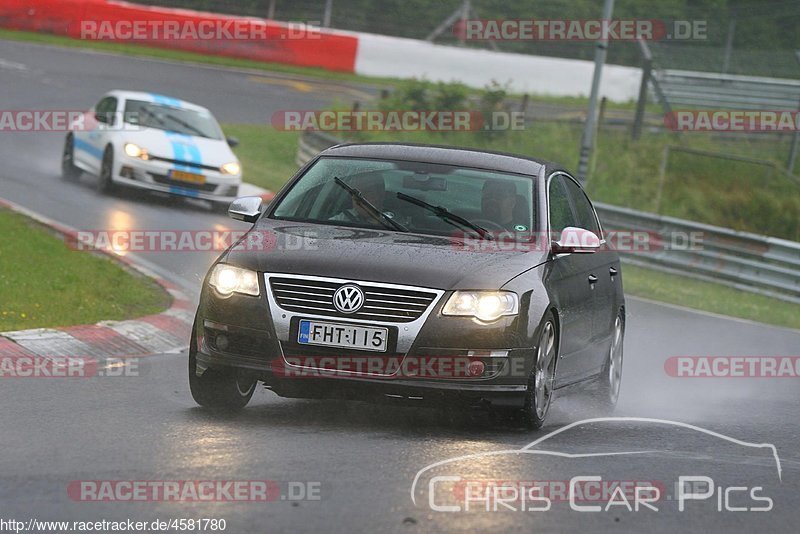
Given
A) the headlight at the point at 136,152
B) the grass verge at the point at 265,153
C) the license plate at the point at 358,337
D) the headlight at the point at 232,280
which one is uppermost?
the headlight at the point at 232,280

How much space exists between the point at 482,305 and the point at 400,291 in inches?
17.0

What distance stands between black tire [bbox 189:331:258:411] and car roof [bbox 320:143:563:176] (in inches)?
65.9

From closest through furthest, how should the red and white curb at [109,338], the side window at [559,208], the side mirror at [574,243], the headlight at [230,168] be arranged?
1. the side mirror at [574,243]
2. the side window at [559,208]
3. the red and white curb at [109,338]
4. the headlight at [230,168]

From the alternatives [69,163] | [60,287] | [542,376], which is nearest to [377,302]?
[542,376]

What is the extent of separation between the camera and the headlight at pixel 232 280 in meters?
7.39

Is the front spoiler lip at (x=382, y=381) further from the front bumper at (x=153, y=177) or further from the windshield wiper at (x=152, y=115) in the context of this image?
the windshield wiper at (x=152, y=115)

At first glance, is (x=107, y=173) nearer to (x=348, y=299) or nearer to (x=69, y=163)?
(x=69, y=163)

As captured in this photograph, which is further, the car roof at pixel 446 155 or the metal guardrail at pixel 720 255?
the metal guardrail at pixel 720 255

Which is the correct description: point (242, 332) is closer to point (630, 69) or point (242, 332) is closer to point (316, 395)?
point (316, 395)

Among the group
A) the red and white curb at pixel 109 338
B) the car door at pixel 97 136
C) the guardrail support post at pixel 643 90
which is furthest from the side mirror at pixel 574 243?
the guardrail support post at pixel 643 90

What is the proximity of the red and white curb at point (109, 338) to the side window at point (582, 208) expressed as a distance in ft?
10.6

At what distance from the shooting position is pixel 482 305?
729 centimetres

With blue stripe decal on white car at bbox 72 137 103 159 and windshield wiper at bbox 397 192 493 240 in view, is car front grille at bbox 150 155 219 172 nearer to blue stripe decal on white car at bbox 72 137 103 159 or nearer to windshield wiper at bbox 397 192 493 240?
blue stripe decal on white car at bbox 72 137 103 159

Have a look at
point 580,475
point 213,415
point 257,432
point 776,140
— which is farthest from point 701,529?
point 776,140
